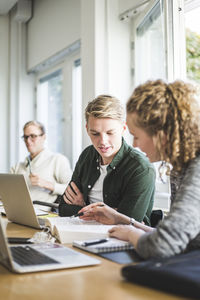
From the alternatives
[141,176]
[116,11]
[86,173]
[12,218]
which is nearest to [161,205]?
[86,173]

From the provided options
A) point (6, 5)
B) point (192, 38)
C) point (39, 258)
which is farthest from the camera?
point (6, 5)

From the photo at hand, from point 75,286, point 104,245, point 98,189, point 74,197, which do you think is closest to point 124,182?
point 98,189

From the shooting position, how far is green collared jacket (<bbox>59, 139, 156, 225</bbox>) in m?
1.92

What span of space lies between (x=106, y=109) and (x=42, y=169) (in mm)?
1679

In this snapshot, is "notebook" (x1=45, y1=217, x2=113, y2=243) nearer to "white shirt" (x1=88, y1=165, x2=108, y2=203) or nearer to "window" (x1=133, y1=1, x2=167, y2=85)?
"white shirt" (x1=88, y1=165, x2=108, y2=203)

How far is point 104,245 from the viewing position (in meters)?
1.31

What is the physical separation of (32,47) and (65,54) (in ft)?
3.12

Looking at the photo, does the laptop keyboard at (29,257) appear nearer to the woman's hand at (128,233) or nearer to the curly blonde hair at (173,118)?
the woman's hand at (128,233)

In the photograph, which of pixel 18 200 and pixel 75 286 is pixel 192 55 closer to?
pixel 18 200

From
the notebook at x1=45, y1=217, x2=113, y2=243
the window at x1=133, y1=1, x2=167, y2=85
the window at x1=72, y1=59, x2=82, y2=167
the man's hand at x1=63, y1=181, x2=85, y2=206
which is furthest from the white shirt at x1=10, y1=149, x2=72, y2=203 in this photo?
the notebook at x1=45, y1=217, x2=113, y2=243

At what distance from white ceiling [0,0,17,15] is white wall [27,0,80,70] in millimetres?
304

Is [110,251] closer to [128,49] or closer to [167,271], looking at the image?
[167,271]

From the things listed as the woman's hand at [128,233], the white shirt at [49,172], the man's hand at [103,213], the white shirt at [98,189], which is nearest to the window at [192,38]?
→ the white shirt at [98,189]

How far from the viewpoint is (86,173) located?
2.36 m
